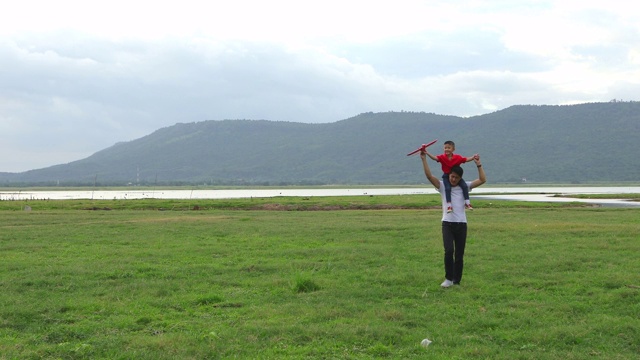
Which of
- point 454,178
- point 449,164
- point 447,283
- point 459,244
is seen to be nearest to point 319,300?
point 447,283

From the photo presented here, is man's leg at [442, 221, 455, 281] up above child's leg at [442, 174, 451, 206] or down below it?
below

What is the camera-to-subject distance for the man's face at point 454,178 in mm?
12797

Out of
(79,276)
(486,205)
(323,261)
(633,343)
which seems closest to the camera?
(633,343)

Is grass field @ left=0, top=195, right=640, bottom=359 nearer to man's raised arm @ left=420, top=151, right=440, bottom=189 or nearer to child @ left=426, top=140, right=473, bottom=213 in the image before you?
child @ left=426, top=140, right=473, bottom=213

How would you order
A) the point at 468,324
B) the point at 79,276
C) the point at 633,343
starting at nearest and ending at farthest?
the point at 633,343 < the point at 468,324 < the point at 79,276

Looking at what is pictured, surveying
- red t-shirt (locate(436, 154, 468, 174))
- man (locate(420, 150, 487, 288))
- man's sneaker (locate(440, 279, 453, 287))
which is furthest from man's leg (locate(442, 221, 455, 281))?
red t-shirt (locate(436, 154, 468, 174))

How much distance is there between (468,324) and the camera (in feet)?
32.4

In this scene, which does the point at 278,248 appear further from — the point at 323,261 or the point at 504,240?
the point at 504,240

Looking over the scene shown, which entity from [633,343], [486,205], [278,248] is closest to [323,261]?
[278,248]

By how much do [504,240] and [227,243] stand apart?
982 centimetres

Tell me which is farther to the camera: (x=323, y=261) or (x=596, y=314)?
(x=323, y=261)

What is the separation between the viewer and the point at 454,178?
12812 mm

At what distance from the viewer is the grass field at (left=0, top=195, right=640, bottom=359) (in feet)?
28.8

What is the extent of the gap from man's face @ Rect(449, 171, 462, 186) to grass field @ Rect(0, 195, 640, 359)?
2.21 m
